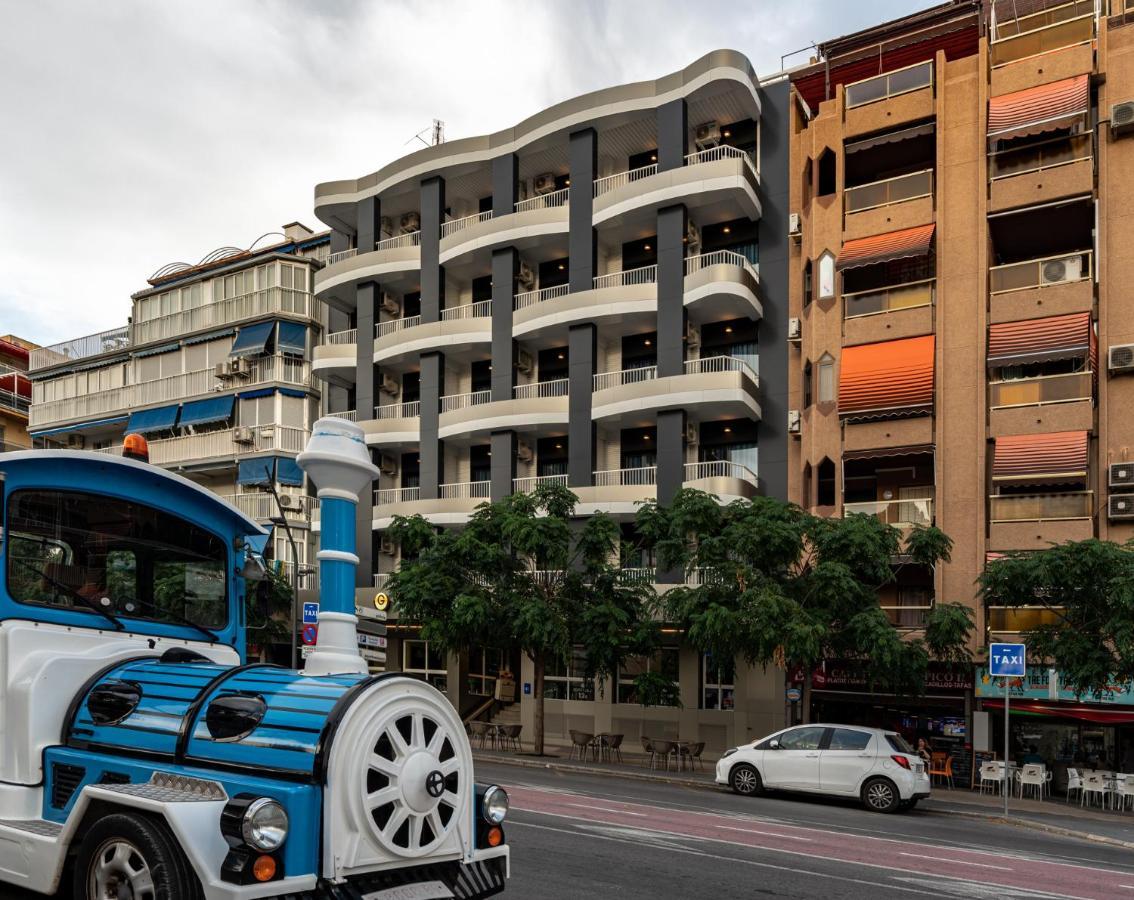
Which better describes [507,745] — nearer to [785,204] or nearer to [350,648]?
[785,204]

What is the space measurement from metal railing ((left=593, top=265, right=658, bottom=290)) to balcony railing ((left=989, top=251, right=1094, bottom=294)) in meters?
10.5

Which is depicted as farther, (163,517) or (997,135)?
(997,135)

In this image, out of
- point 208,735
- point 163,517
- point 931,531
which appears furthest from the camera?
point 931,531

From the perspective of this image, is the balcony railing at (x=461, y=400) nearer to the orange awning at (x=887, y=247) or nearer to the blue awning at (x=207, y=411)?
the blue awning at (x=207, y=411)

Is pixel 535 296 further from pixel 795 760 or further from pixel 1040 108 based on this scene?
pixel 795 760

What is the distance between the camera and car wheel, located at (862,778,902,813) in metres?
19.3

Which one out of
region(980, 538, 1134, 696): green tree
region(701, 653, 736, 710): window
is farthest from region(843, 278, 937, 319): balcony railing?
region(701, 653, 736, 710): window

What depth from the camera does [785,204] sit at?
33375 millimetres

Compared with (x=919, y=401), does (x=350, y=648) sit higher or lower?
lower

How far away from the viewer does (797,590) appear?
2484 cm

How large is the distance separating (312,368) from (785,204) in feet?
70.8

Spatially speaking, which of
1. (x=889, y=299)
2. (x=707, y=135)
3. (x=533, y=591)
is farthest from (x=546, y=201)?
(x=533, y=591)

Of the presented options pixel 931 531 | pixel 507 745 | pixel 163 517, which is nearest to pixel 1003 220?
pixel 931 531

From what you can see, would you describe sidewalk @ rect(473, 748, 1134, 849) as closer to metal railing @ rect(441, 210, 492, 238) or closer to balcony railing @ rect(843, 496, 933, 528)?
balcony railing @ rect(843, 496, 933, 528)
